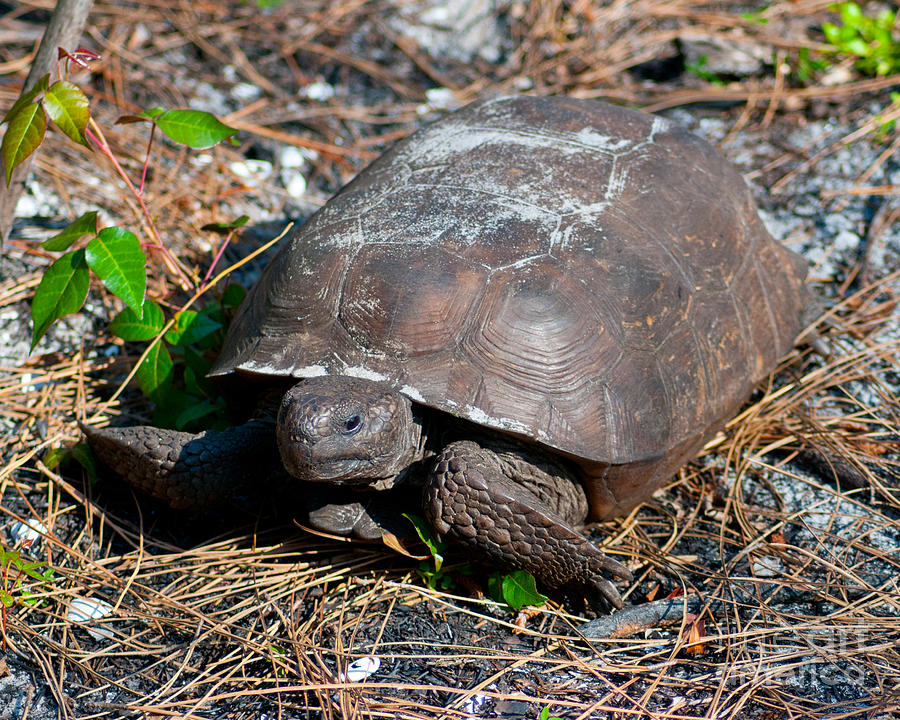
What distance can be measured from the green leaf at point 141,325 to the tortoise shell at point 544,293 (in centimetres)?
34

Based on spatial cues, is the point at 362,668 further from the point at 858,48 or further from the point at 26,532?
the point at 858,48

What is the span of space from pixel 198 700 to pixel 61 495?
3.65ft

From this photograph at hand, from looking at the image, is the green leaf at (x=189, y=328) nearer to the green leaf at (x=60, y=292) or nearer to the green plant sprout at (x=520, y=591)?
the green leaf at (x=60, y=292)

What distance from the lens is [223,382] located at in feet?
9.47

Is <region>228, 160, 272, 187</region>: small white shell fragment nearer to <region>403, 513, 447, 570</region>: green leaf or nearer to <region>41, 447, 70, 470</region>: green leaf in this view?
<region>41, 447, 70, 470</region>: green leaf

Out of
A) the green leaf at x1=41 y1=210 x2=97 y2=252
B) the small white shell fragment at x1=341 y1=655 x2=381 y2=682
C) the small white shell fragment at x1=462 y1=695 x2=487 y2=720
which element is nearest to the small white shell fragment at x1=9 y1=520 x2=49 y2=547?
the green leaf at x1=41 y1=210 x2=97 y2=252

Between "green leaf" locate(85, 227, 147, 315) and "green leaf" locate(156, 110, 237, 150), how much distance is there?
433 millimetres

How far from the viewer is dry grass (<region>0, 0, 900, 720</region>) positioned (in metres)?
2.24

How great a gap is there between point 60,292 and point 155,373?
0.47 meters

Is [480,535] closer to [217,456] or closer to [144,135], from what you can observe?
[217,456]

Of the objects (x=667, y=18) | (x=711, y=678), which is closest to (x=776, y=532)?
(x=711, y=678)

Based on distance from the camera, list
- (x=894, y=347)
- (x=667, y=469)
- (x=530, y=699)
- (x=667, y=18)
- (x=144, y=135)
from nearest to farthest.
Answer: (x=530, y=699) → (x=667, y=469) → (x=894, y=347) → (x=144, y=135) → (x=667, y=18)

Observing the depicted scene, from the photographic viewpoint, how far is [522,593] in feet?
8.26

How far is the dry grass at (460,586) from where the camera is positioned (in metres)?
2.24
